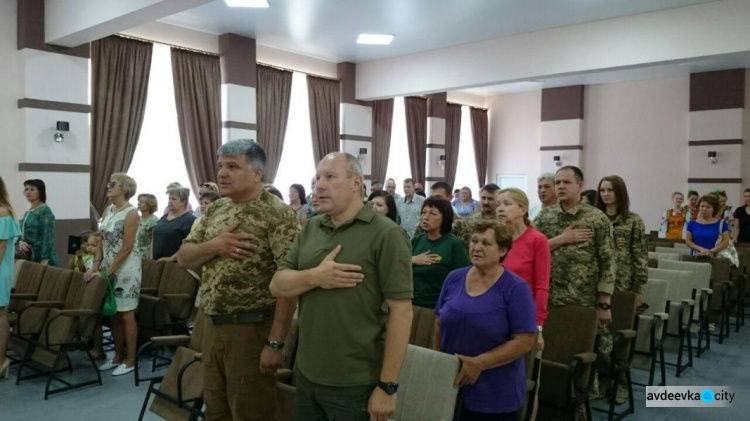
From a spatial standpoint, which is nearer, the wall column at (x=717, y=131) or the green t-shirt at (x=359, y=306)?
the green t-shirt at (x=359, y=306)

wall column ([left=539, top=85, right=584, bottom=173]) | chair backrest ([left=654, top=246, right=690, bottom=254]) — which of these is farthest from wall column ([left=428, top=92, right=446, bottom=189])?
chair backrest ([left=654, top=246, right=690, bottom=254])

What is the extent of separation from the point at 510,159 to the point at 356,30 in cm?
687

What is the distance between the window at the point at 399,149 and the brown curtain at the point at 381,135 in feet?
1.03

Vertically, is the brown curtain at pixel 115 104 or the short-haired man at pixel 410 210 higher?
the brown curtain at pixel 115 104

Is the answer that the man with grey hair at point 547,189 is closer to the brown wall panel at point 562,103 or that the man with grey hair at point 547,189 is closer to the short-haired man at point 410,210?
the short-haired man at point 410,210

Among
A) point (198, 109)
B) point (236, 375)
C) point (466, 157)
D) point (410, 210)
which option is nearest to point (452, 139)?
point (466, 157)

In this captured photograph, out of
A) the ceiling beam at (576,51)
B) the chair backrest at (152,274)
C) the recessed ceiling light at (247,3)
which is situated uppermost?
the recessed ceiling light at (247,3)

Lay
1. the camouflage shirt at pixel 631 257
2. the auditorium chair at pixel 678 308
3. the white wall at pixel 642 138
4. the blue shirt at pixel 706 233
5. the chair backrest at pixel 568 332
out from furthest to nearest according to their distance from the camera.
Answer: the white wall at pixel 642 138, the blue shirt at pixel 706 233, the auditorium chair at pixel 678 308, the camouflage shirt at pixel 631 257, the chair backrest at pixel 568 332

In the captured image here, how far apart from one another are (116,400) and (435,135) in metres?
9.46

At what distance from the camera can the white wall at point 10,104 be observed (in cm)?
638

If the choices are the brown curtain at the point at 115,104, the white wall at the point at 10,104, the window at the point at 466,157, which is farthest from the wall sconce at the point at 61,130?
the window at the point at 466,157

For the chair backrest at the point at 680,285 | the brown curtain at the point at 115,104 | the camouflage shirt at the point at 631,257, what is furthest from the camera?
the brown curtain at the point at 115,104

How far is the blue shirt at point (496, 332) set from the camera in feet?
7.45

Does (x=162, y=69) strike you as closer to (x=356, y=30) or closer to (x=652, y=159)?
(x=356, y=30)
